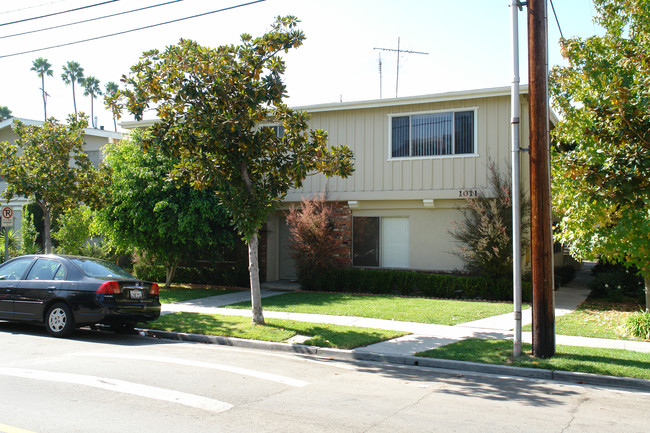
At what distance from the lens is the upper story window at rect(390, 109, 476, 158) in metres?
16.9

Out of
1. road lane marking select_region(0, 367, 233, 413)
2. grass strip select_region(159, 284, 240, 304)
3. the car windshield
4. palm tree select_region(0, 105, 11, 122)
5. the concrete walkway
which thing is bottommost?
the concrete walkway

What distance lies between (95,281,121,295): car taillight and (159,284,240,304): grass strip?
5521 mm

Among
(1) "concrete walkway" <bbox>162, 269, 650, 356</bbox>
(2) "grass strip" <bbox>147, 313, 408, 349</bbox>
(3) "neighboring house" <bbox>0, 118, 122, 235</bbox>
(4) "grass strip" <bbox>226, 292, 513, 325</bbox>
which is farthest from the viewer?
(3) "neighboring house" <bbox>0, 118, 122, 235</bbox>

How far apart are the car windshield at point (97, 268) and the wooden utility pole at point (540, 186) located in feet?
25.1

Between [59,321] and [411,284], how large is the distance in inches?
383

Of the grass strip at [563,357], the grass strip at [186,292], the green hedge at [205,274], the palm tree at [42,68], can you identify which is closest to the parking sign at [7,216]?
the green hedge at [205,274]

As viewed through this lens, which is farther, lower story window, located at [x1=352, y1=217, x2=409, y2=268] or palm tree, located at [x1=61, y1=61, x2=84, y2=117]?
palm tree, located at [x1=61, y1=61, x2=84, y2=117]

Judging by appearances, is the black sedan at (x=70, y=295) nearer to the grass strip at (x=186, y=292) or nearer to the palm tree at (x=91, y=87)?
the grass strip at (x=186, y=292)

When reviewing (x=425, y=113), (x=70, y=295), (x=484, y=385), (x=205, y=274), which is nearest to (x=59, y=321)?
(x=70, y=295)

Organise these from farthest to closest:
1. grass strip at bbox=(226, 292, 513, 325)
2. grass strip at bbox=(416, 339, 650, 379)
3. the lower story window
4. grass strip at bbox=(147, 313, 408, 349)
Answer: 1. the lower story window
2. grass strip at bbox=(226, 292, 513, 325)
3. grass strip at bbox=(147, 313, 408, 349)
4. grass strip at bbox=(416, 339, 650, 379)

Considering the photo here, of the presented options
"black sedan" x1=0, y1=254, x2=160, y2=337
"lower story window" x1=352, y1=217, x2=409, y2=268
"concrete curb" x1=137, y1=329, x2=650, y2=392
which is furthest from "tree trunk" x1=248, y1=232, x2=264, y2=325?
"lower story window" x1=352, y1=217, x2=409, y2=268

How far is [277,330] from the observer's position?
428 inches

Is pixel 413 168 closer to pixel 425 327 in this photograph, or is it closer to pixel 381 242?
pixel 381 242

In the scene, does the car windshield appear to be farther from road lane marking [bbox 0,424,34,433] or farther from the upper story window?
the upper story window
